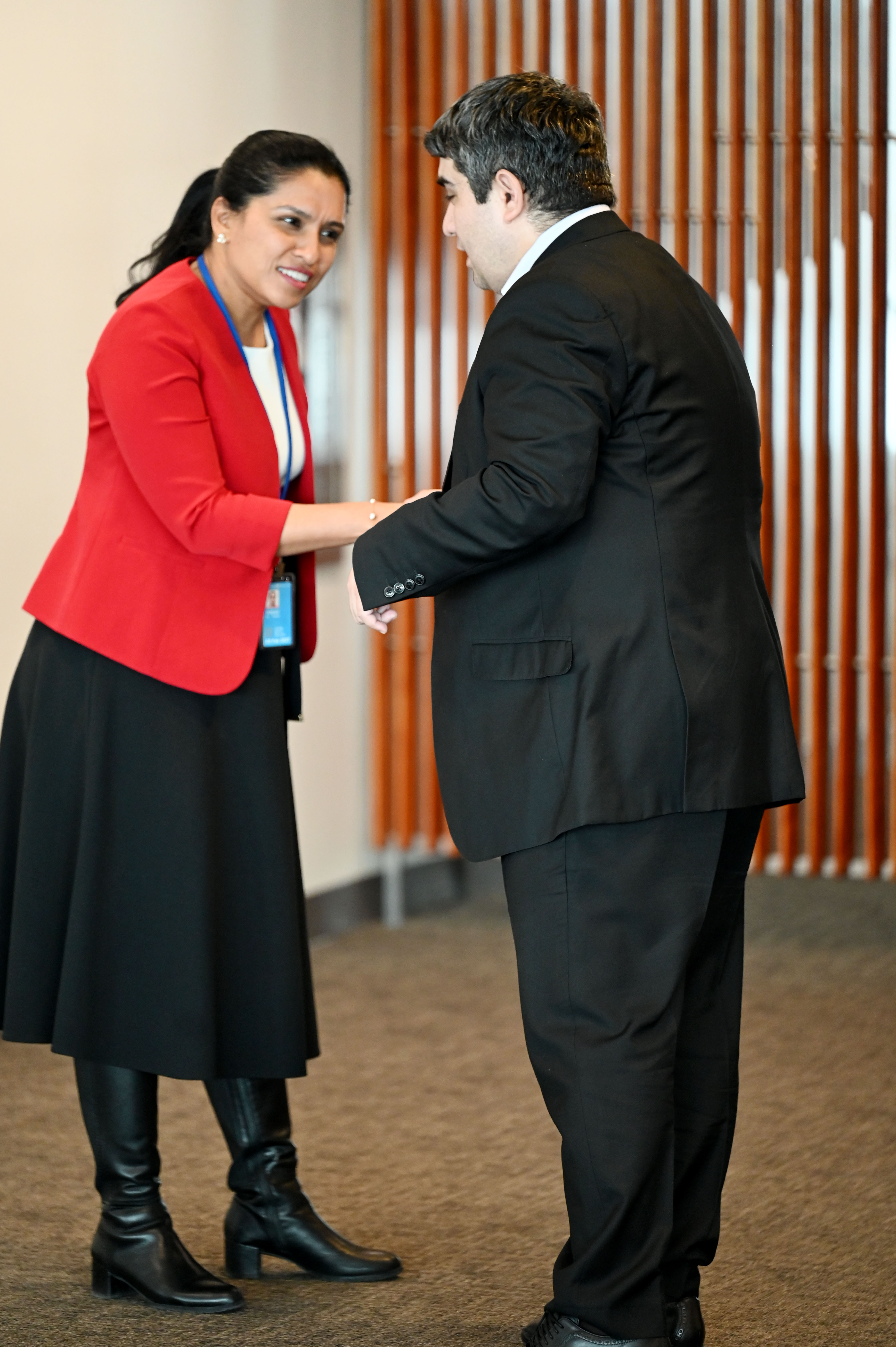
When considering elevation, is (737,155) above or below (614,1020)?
above

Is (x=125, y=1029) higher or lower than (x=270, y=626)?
lower

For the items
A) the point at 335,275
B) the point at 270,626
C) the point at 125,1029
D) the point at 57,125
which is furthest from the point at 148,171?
the point at 125,1029

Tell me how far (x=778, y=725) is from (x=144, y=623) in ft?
3.06

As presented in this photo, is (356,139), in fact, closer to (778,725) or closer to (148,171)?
(148,171)

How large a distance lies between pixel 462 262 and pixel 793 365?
44.7 inches

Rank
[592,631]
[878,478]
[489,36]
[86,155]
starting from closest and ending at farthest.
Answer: [592,631] → [86,155] → [878,478] → [489,36]

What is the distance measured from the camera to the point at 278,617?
2389 millimetres

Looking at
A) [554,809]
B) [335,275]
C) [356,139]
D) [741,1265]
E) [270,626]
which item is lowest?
[741,1265]

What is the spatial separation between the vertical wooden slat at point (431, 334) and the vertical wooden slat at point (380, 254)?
0.12m

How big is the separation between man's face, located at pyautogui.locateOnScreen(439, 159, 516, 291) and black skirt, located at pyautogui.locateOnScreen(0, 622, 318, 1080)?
2.35 feet

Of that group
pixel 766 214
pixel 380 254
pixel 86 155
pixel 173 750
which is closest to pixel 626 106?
pixel 766 214

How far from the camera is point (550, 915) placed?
6.52 feet

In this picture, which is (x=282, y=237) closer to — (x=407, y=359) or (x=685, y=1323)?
(x=685, y=1323)

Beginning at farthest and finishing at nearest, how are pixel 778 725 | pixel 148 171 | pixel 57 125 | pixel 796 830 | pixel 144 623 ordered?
pixel 796 830 < pixel 148 171 < pixel 57 125 < pixel 144 623 < pixel 778 725
